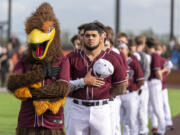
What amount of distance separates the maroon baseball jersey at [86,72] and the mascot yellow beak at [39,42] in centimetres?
104

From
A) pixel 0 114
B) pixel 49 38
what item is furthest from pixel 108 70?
pixel 0 114

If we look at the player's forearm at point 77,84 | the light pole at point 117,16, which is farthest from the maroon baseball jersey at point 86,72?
the light pole at point 117,16

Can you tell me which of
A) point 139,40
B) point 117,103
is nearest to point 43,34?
point 117,103

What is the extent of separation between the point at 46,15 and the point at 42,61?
0.54 m

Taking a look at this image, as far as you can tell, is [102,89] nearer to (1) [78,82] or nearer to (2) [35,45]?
(1) [78,82]

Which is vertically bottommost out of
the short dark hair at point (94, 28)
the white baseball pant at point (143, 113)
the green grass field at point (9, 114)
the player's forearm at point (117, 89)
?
the green grass field at point (9, 114)

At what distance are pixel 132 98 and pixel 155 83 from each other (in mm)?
1853

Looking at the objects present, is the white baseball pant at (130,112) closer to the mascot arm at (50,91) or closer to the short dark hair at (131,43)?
the short dark hair at (131,43)

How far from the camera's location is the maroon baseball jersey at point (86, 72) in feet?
18.3

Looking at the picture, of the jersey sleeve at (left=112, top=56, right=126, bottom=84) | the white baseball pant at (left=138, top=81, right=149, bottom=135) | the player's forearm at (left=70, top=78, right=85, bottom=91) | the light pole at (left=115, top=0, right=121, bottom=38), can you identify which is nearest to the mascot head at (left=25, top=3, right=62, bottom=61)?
the player's forearm at (left=70, top=78, right=85, bottom=91)

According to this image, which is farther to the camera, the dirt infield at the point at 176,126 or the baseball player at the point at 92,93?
the dirt infield at the point at 176,126

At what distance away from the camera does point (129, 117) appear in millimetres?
8625

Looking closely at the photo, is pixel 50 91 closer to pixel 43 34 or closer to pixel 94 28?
pixel 43 34

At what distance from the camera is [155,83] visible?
33.8 feet
